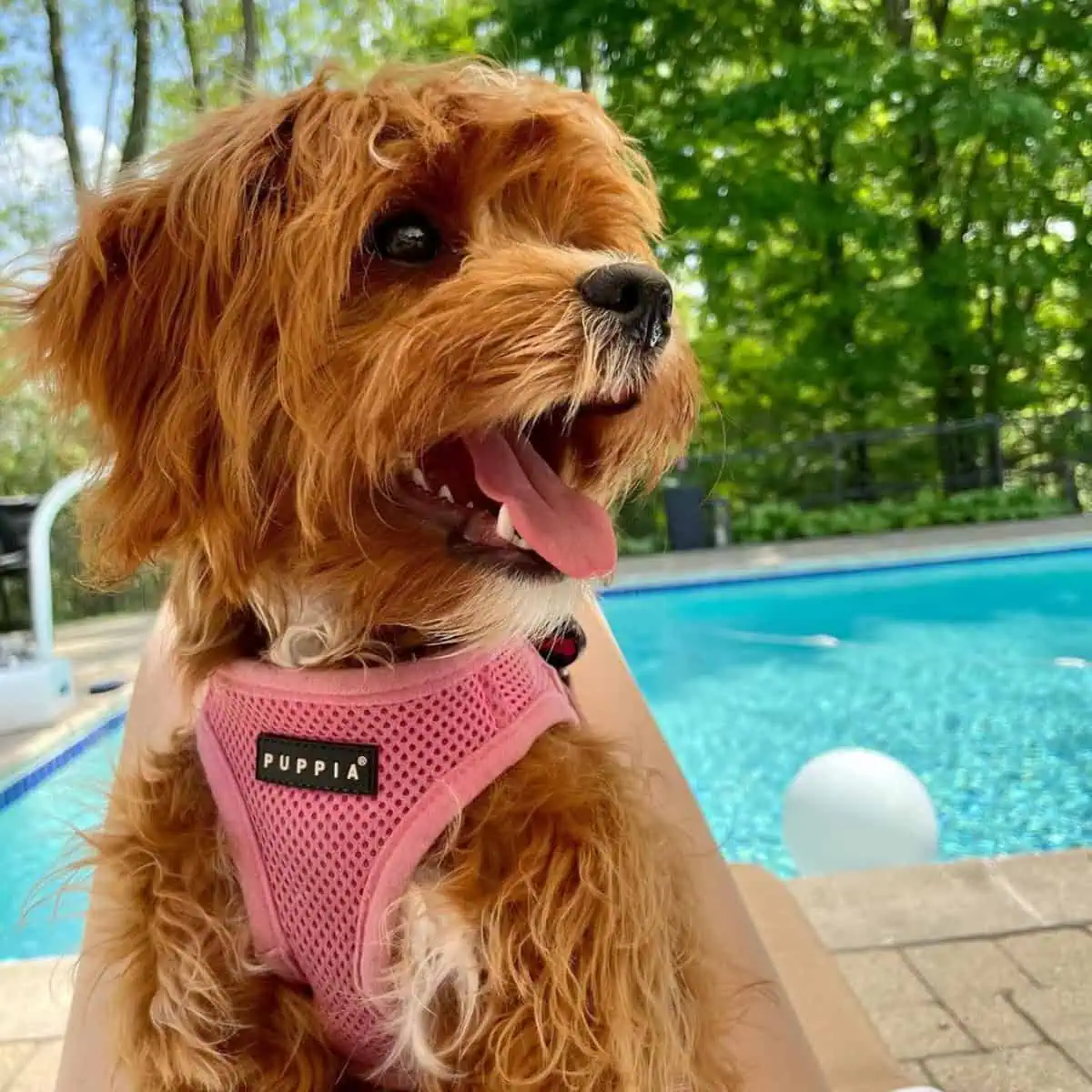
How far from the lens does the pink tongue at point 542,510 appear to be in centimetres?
139

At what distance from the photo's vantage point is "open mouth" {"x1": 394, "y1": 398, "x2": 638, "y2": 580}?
1386 millimetres

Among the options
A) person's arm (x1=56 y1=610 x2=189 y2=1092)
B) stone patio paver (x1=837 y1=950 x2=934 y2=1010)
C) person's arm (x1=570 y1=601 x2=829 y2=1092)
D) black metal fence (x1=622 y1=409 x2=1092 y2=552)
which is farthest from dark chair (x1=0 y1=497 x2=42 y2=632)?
black metal fence (x1=622 y1=409 x2=1092 y2=552)

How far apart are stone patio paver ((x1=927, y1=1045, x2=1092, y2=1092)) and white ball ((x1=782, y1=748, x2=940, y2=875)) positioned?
1.38m

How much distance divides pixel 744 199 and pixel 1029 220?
5105 mm

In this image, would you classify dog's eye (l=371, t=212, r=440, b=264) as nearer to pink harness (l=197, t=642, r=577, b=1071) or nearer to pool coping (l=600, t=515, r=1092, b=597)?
pink harness (l=197, t=642, r=577, b=1071)

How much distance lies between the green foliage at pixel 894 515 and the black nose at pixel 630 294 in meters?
14.5

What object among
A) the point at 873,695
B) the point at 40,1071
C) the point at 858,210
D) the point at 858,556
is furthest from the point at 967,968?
the point at 858,210

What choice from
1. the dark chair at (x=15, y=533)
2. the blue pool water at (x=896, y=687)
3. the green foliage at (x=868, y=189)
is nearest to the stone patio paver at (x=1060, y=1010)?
the blue pool water at (x=896, y=687)

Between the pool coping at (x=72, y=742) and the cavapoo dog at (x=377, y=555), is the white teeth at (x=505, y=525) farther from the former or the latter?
the pool coping at (x=72, y=742)

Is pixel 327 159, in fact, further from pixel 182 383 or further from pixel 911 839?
pixel 911 839

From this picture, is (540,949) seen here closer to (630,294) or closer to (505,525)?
(505,525)

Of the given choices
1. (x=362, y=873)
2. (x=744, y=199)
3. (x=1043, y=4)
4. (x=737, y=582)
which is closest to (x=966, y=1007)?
(x=362, y=873)

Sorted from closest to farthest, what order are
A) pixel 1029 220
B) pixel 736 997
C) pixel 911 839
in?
1. pixel 736 997
2. pixel 911 839
3. pixel 1029 220

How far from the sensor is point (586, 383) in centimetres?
128
